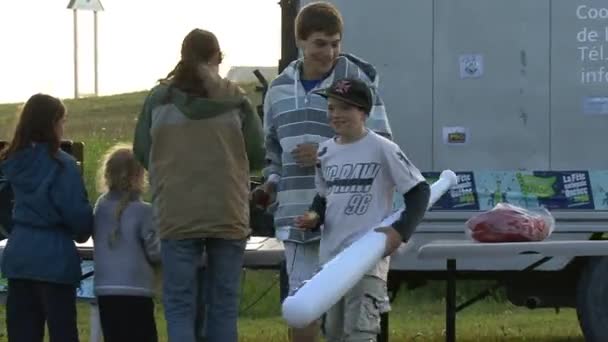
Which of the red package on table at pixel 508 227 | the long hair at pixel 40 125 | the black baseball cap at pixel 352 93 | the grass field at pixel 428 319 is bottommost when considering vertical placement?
the grass field at pixel 428 319

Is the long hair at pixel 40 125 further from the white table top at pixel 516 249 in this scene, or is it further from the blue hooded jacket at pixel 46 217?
the white table top at pixel 516 249

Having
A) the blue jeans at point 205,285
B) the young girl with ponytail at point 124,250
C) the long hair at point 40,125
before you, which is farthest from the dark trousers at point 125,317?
the long hair at point 40,125

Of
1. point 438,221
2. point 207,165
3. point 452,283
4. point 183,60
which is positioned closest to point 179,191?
point 207,165

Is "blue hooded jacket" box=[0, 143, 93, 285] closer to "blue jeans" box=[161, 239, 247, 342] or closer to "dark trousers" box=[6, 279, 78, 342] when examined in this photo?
"dark trousers" box=[6, 279, 78, 342]

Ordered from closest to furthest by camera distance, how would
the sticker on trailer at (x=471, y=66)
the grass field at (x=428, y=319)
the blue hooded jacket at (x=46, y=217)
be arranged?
the blue hooded jacket at (x=46, y=217), the sticker on trailer at (x=471, y=66), the grass field at (x=428, y=319)

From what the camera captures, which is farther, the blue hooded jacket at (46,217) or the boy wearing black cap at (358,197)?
the blue hooded jacket at (46,217)

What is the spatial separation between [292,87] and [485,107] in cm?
258

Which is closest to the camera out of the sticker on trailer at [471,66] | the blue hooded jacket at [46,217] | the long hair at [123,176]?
the blue hooded jacket at [46,217]

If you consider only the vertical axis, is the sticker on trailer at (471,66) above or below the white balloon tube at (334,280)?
above

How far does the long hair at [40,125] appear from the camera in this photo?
6.94 meters

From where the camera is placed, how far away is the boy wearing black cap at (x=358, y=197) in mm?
5855

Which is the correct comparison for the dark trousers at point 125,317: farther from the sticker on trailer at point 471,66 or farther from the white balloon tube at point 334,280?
the sticker on trailer at point 471,66

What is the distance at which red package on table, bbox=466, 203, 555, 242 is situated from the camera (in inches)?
276

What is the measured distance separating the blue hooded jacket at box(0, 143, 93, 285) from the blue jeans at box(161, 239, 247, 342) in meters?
0.57
